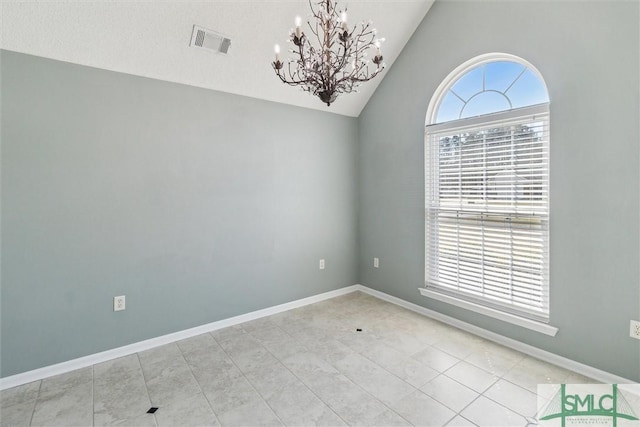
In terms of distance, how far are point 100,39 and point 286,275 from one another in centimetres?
276

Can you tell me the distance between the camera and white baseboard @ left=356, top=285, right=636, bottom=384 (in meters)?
2.24

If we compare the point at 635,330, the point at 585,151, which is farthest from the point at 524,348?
the point at 585,151

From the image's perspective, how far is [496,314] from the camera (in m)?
2.84

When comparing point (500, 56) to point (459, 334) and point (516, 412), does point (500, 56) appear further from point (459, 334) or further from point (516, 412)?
point (516, 412)

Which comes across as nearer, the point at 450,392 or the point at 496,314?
the point at 450,392

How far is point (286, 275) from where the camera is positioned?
367cm

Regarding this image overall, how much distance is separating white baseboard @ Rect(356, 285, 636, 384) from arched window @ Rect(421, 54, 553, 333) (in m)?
0.20

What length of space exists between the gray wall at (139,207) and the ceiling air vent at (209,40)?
458 millimetres

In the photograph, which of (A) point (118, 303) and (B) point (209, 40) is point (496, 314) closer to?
(A) point (118, 303)

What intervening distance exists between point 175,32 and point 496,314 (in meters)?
3.69

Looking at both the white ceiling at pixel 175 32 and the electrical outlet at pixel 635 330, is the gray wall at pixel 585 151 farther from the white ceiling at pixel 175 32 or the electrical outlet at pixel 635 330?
the white ceiling at pixel 175 32

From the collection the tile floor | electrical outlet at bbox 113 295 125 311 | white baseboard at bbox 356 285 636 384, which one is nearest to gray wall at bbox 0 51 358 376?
electrical outlet at bbox 113 295 125 311

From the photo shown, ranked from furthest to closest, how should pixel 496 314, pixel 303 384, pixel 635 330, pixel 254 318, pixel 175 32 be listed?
1. pixel 254 318
2. pixel 496 314
3. pixel 175 32
4. pixel 303 384
5. pixel 635 330

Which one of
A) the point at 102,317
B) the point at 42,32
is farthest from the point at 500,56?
the point at 102,317
